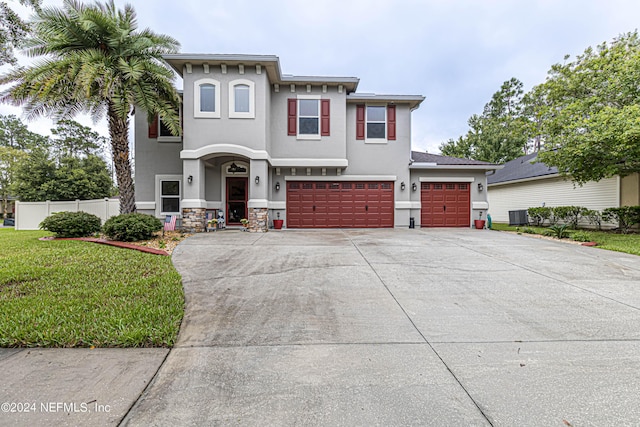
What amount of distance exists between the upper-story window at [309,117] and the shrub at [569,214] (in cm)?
1225

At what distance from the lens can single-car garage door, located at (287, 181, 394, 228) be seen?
13.6 metres

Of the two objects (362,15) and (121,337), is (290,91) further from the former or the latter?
(121,337)

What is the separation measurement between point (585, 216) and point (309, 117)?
45.7 ft

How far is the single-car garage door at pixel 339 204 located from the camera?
44.7 feet

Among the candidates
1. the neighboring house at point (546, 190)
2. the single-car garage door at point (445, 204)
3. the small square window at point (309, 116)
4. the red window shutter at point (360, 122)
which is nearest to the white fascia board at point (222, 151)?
the small square window at point (309, 116)

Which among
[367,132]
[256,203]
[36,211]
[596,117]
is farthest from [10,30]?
[596,117]

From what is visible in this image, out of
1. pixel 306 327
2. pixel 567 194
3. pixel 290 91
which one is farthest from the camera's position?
pixel 567 194

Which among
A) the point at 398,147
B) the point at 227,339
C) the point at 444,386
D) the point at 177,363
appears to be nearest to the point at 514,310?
the point at 444,386

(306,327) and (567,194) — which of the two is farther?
(567,194)

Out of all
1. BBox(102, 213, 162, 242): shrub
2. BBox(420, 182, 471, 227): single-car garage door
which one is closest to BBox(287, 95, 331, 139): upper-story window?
BBox(420, 182, 471, 227): single-car garage door

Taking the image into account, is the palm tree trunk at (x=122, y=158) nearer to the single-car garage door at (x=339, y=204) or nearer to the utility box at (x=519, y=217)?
the single-car garage door at (x=339, y=204)

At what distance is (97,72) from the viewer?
916 centimetres

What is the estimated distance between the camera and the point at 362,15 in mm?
14453

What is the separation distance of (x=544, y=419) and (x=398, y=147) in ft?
43.0
